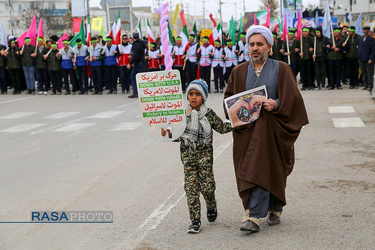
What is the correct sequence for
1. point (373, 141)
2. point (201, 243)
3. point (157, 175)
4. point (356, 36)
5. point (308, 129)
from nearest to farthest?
point (201, 243) < point (157, 175) < point (373, 141) < point (308, 129) < point (356, 36)

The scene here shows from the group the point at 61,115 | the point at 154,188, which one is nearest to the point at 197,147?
the point at 154,188

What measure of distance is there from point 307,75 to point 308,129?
29.4 ft

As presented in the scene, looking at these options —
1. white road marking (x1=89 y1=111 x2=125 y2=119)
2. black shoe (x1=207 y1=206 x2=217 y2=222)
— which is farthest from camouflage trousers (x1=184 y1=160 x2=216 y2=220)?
white road marking (x1=89 y1=111 x2=125 y2=119)

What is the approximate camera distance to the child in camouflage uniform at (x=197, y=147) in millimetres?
5645

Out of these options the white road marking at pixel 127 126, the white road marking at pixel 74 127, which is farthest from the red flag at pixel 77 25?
the white road marking at pixel 127 126

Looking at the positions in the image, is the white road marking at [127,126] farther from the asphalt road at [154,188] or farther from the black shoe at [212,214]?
the black shoe at [212,214]

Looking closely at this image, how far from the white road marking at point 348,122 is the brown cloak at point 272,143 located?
681 cm

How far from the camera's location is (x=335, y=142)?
33.7ft

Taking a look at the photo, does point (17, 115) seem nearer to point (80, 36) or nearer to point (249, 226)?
point (80, 36)

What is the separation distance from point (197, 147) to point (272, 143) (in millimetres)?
712

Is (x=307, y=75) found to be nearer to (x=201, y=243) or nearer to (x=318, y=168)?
(x=318, y=168)

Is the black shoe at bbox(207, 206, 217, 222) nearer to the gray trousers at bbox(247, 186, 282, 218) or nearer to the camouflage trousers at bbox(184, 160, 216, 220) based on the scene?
the camouflage trousers at bbox(184, 160, 216, 220)

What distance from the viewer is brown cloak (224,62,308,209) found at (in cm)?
541

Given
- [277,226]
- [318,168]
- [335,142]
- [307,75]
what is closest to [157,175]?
[318,168]
